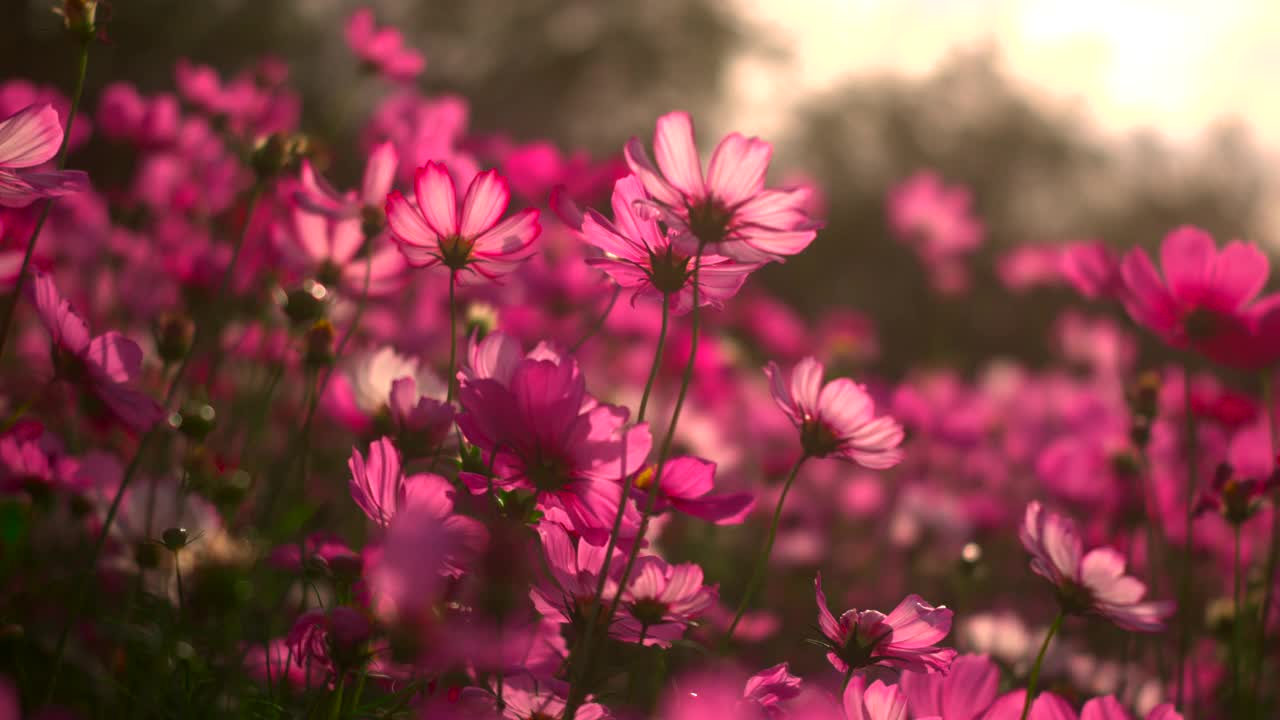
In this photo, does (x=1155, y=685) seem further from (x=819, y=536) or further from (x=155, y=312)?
(x=155, y=312)

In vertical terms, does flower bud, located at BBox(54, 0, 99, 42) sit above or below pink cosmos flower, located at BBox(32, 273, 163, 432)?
above

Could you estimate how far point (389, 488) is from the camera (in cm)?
58

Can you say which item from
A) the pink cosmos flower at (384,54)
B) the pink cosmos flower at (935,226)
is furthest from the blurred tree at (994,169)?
the pink cosmos flower at (384,54)

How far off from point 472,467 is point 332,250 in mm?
474

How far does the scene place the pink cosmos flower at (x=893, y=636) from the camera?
2.02 ft

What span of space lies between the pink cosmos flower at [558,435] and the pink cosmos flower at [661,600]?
7cm

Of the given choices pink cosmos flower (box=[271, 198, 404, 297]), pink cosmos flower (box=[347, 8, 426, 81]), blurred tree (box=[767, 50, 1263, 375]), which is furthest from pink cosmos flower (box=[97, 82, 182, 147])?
blurred tree (box=[767, 50, 1263, 375])

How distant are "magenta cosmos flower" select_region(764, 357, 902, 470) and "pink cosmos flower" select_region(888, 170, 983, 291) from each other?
2.85 m

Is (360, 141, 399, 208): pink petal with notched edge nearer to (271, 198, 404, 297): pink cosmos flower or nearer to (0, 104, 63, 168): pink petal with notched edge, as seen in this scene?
(271, 198, 404, 297): pink cosmos flower

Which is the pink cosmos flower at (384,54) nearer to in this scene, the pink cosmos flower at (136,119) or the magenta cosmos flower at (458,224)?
the pink cosmos flower at (136,119)

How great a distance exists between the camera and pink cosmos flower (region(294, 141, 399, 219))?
2.81 ft

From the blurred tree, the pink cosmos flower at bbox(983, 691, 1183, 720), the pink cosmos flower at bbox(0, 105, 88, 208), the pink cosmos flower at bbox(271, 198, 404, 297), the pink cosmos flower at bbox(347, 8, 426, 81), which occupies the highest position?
the blurred tree

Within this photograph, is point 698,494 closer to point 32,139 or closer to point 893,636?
point 893,636

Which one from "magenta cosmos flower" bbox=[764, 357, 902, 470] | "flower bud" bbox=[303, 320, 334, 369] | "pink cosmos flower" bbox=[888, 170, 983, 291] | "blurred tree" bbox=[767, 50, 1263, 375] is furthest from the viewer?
"blurred tree" bbox=[767, 50, 1263, 375]
